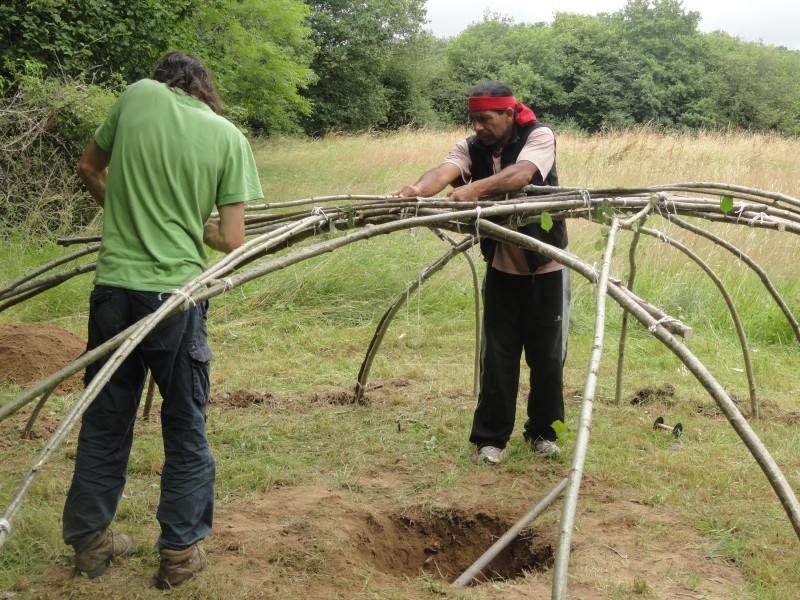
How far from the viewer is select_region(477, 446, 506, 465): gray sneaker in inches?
171

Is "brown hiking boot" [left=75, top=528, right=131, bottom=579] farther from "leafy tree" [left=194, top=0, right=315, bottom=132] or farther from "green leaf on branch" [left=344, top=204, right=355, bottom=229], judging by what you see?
"leafy tree" [left=194, top=0, right=315, bottom=132]

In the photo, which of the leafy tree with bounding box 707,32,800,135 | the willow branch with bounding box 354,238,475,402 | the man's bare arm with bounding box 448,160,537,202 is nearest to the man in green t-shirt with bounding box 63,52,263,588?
the man's bare arm with bounding box 448,160,537,202

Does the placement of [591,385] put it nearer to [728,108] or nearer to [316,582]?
[316,582]

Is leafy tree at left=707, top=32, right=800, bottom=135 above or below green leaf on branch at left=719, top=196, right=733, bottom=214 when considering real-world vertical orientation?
above

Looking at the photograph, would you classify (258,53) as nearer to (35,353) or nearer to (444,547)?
(35,353)

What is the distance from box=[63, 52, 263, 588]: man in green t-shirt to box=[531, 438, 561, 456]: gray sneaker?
2.04m

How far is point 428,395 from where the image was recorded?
5.55 m

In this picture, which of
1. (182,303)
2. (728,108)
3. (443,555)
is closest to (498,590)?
(443,555)

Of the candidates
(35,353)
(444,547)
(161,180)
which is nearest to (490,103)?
(161,180)

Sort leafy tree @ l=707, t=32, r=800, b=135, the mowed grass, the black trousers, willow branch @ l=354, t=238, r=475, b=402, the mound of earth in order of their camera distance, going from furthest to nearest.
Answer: leafy tree @ l=707, t=32, r=800, b=135, the mound of earth, willow branch @ l=354, t=238, r=475, b=402, the black trousers, the mowed grass

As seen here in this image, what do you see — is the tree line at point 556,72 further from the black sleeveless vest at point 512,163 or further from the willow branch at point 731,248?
the willow branch at point 731,248

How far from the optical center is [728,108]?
108 feet

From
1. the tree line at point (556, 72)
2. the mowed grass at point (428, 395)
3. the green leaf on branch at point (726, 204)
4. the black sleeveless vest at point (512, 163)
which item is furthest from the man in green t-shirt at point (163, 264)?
the tree line at point (556, 72)

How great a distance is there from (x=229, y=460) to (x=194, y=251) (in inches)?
72.5
